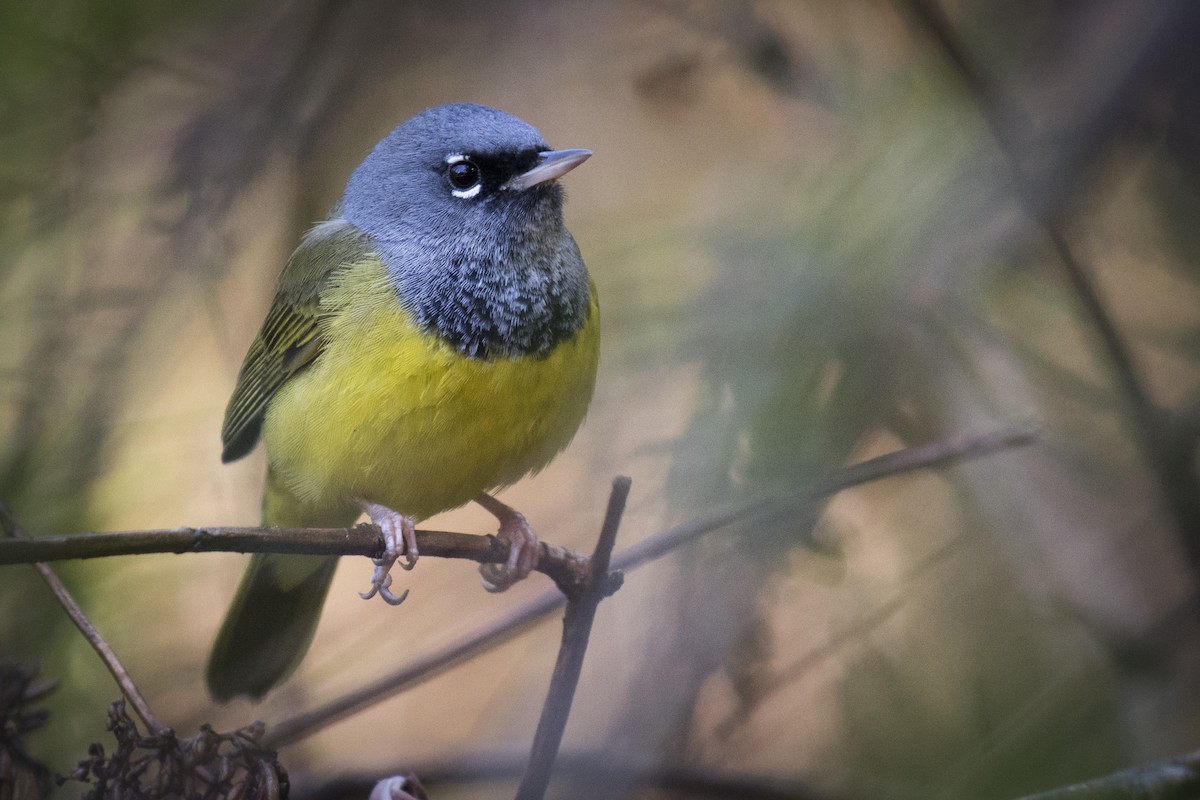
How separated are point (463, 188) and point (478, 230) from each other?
0.50 feet

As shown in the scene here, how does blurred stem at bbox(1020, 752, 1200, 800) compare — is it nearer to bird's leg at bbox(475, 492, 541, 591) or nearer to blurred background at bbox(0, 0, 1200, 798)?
blurred background at bbox(0, 0, 1200, 798)

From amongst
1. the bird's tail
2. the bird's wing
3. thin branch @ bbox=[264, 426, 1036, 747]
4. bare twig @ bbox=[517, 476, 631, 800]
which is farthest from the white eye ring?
bare twig @ bbox=[517, 476, 631, 800]

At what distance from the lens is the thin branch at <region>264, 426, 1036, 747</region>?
244 cm

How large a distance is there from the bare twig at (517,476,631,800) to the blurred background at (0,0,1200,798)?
0.40m

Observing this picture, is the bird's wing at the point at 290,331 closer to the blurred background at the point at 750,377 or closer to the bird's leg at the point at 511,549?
the blurred background at the point at 750,377

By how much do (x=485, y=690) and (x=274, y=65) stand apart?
8.00ft

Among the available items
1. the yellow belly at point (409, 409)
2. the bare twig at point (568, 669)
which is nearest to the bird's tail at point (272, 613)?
the yellow belly at point (409, 409)

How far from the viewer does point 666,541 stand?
2.42 meters

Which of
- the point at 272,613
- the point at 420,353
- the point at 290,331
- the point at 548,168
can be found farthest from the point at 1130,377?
the point at 272,613

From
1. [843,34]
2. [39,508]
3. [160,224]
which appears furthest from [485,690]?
[843,34]

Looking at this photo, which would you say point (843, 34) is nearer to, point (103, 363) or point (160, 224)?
point (160, 224)

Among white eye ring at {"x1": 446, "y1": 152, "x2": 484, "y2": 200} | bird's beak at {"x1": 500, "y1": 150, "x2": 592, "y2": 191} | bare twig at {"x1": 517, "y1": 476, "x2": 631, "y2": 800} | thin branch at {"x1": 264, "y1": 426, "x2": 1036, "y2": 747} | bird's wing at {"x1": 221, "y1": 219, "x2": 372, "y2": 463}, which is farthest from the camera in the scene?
bird's wing at {"x1": 221, "y1": 219, "x2": 372, "y2": 463}

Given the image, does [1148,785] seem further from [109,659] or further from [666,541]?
[109,659]

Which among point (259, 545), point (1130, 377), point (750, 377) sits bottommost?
point (1130, 377)
